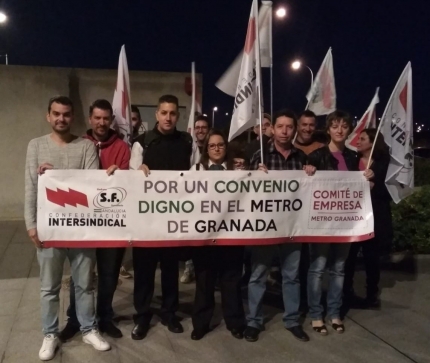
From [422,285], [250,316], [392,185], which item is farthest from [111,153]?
[422,285]

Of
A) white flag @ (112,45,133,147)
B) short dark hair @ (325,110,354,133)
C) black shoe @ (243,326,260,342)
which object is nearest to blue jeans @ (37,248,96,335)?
black shoe @ (243,326,260,342)

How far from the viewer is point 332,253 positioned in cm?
481

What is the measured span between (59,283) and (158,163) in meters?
1.29

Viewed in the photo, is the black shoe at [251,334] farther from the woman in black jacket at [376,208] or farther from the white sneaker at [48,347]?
the white sneaker at [48,347]

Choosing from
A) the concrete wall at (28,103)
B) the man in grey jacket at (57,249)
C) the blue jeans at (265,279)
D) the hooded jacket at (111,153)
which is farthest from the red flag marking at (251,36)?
the concrete wall at (28,103)

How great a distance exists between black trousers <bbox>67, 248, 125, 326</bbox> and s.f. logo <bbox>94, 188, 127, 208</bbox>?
0.41 metres

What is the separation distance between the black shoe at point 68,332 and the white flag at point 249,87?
2.22m

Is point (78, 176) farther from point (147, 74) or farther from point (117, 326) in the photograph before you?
point (147, 74)

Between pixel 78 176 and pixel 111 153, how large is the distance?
418mm

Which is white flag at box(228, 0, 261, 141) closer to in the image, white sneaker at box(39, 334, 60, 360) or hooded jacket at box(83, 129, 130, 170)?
hooded jacket at box(83, 129, 130, 170)

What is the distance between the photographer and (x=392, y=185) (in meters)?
5.11

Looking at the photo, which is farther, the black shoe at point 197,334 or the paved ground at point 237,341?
the black shoe at point 197,334

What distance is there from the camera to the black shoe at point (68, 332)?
171 inches

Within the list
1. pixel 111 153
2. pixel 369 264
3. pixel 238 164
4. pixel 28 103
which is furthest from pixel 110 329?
pixel 28 103
